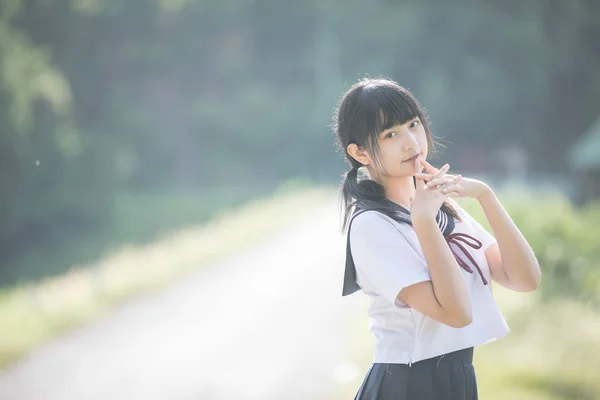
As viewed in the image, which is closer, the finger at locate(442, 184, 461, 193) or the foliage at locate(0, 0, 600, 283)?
the finger at locate(442, 184, 461, 193)

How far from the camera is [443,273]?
1.62 meters

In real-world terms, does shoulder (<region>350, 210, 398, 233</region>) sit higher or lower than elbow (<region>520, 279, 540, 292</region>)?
higher

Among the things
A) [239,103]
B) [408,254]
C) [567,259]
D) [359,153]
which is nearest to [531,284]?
[408,254]

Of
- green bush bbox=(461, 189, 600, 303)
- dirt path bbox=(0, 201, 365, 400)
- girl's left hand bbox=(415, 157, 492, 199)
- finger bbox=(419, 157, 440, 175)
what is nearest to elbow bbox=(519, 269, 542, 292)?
girl's left hand bbox=(415, 157, 492, 199)

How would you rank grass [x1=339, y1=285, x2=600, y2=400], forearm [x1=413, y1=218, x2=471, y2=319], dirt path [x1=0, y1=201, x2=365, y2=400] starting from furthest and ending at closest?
dirt path [x1=0, y1=201, x2=365, y2=400], grass [x1=339, y1=285, x2=600, y2=400], forearm [x1=413, y1=218, x2=471, y2=319]

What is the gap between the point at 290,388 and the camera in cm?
518

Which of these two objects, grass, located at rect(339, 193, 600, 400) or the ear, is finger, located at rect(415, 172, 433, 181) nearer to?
the ear

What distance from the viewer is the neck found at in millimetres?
1843

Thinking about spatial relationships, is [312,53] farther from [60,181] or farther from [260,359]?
[260,359]

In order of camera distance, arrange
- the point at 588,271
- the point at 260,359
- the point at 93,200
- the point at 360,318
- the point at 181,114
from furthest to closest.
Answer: the point at 181,114 → the point at 93,200 → the point at 360,318 → the point at 588,271 → the point at 260,359

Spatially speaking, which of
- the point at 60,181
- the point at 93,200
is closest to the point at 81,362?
the point at 60,181

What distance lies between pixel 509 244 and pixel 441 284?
0.90 feet

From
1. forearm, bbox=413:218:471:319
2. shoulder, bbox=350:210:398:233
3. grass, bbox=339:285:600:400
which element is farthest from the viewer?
grass, bbox=339:285:600:400

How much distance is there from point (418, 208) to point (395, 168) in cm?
17
